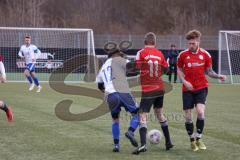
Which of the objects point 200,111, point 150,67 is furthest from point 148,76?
point 200,111

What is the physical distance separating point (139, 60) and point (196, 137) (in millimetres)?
1587

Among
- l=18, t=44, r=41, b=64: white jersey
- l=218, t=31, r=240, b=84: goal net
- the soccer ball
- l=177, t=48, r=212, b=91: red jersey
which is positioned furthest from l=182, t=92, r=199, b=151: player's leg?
l=218, t=31, r=240, b=84: goal net

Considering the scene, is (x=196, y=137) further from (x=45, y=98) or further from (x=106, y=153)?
(x=45, y=98)

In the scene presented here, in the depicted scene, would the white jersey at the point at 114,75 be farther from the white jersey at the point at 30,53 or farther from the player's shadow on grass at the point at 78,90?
the white jersey at the point at 30,53

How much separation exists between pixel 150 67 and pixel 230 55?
24.3m

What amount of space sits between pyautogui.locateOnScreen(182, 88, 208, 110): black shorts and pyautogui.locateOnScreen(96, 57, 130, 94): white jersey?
1.02m

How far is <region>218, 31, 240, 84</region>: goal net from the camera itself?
32.5 metres

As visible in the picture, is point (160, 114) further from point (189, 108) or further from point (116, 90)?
point (116, 90)

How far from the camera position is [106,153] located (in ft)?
31.0

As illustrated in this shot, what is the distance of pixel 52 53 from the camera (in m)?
33.3

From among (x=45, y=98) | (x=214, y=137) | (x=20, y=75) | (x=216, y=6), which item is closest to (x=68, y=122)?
(x=214, y=137)

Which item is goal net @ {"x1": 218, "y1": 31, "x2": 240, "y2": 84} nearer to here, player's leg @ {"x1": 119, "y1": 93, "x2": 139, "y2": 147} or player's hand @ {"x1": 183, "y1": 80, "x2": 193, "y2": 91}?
player's hand @ {"x1": 183, "y1": 80, "x2": 193, "y2": 91}

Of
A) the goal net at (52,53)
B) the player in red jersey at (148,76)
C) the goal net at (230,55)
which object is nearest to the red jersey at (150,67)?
the player in red jersey at (148,76)

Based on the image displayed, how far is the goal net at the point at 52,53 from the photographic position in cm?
3253
